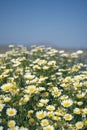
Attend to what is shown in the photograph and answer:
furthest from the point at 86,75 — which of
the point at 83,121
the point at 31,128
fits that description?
the point at 31,128

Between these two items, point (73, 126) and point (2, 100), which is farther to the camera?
point (2, 100)

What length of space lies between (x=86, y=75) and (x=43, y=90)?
3.71ft

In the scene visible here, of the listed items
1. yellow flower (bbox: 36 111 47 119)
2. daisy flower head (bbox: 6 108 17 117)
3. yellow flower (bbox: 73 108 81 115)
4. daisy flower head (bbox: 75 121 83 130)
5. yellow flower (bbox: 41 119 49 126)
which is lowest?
daisy flower head (bbox: 75 121 83 130)

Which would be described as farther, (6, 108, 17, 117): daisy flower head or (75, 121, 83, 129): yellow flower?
(6, 108, 17, 117): daisy flower head

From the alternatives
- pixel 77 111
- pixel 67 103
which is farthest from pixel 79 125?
pixel 67 103

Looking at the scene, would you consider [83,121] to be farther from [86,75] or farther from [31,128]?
[86,75]

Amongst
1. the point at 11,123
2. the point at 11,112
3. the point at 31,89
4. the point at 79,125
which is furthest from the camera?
the point at 31,89

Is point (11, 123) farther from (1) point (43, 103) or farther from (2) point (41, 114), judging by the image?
(1) point (43, 103)

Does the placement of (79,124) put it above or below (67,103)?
below

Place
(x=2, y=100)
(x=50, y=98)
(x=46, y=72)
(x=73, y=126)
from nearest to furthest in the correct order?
1. (x=73, y=126)
2. (x=2, y=100)
3. (x=50, y=98)
4. (x=46, y=72)

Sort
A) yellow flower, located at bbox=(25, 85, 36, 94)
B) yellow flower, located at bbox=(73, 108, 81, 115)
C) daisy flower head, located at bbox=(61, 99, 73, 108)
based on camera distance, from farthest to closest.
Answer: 1. yellow flower, located at bbox=(25, 85, 36, 94)
2. daisy flower head, located at bbox=(61, 99, 73, 108)
3. yellow flower, located at bbox=(73, 108, 81, 115)

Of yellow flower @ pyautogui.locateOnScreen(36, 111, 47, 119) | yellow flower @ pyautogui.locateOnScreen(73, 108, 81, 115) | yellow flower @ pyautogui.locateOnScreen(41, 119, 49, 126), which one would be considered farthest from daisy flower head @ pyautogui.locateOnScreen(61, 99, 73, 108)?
yellow flower @ pyautogui.locateOnScreen(41, 119, 49, 126)

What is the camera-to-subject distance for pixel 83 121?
16.4 feet

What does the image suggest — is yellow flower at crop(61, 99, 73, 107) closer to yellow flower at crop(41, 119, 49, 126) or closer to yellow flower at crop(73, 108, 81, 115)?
yellow flower at crop(73, 108, 81, 115)
